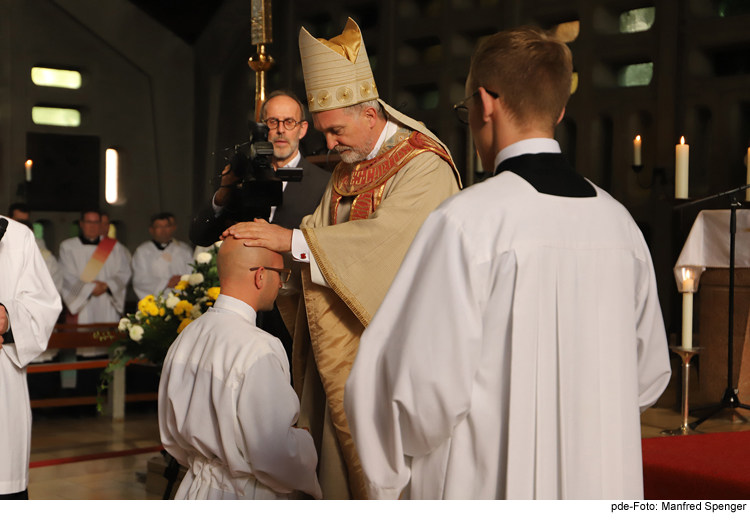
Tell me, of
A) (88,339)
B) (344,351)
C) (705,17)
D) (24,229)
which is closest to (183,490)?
(344,351)

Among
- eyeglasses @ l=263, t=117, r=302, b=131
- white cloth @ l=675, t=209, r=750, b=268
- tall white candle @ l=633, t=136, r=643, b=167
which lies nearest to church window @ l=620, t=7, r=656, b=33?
tall white candle @ l=633, t=136, r=643, b=167

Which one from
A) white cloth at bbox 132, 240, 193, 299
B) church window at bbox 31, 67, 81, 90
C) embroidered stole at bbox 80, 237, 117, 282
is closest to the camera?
embroidered stole at bbox 80, 237, 117, 282

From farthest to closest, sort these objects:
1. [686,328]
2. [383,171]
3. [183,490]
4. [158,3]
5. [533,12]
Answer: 1. [158,3]
2. [533,12]
3. [686,328]
4. [383,171]
5. [183,490]

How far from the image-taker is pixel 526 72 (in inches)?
59.1

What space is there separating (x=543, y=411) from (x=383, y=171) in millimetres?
1390

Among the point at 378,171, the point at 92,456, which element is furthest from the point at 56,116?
the point at 378,171

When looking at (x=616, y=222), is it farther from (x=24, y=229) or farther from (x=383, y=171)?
(x=24, y=229)

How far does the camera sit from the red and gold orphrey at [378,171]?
2.74m

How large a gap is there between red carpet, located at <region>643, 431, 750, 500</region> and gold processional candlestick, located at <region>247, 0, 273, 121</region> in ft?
8.91

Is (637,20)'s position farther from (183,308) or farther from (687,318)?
(183,308)

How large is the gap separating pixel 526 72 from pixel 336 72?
1.41 m

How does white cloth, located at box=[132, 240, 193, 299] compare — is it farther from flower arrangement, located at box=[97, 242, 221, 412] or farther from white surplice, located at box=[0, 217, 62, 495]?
white surplice, located at box=[0, 217, 62, 495]

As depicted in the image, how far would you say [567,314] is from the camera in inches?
61.2

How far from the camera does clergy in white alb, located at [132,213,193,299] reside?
9359mm
